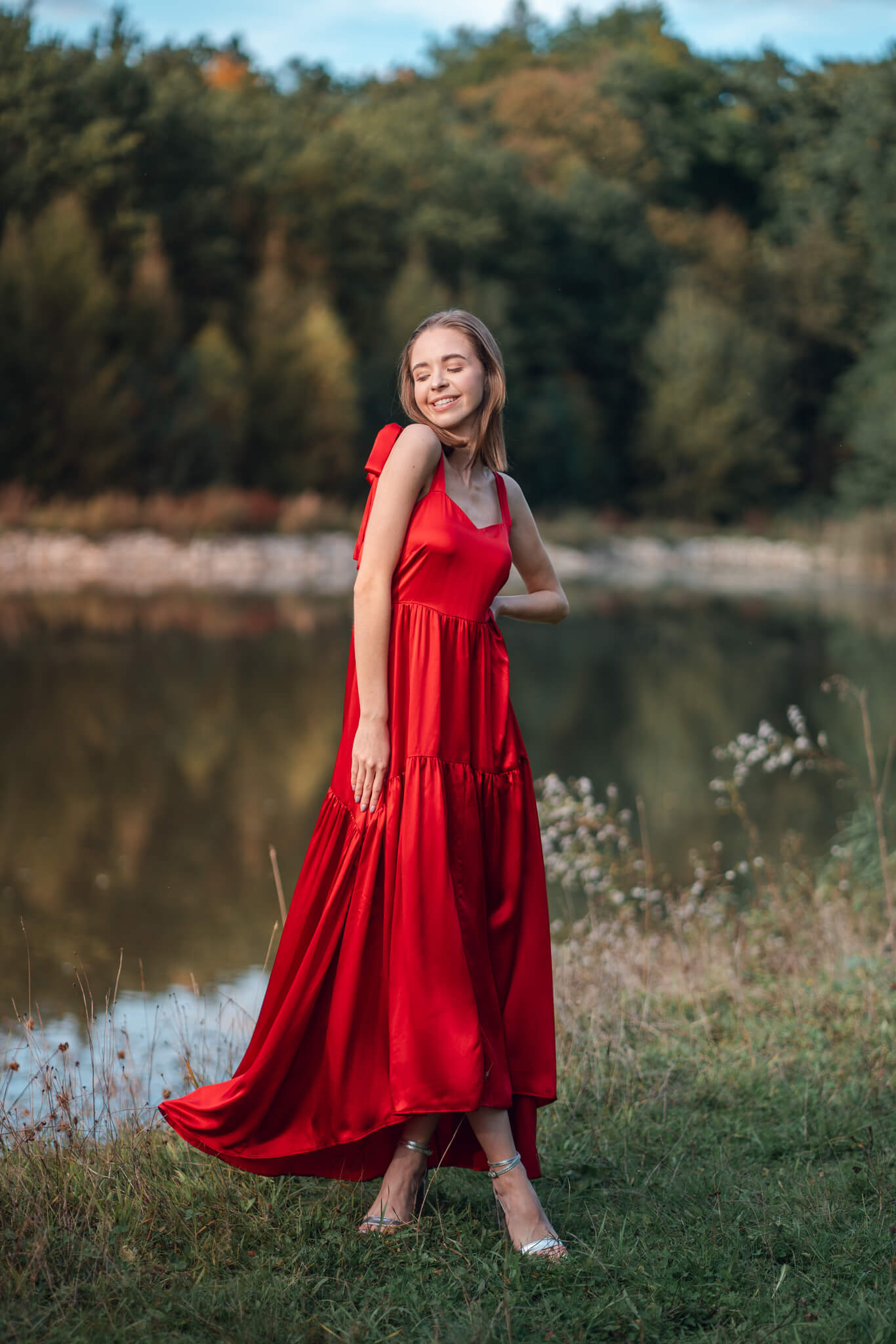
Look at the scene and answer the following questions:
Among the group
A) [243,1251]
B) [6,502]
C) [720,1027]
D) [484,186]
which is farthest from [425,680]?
[484,186]

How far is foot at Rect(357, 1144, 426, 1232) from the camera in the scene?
8.20 ft

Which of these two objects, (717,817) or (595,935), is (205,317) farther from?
(595,935)

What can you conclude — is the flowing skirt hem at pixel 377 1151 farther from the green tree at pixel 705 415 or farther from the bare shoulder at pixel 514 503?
the green tree at pixel 705 415

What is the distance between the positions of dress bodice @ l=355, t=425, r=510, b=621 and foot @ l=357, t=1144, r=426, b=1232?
1.01 metres

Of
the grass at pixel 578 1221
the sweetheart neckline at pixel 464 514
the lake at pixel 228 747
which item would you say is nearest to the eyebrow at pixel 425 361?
the sweetheart neckline at pixel 464 514

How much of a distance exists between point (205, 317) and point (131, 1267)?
109ft

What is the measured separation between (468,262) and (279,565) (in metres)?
17.5

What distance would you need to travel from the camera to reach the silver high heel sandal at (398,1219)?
8.17 ft

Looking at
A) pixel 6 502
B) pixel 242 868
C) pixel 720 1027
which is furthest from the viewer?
pixel 6 502

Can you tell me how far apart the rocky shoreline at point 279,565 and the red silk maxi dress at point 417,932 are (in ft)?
54.1

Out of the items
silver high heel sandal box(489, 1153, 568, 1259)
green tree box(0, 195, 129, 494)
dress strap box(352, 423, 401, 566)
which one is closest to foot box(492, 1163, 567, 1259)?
silver high heel sandal box(489, 1153, 568, 1259)

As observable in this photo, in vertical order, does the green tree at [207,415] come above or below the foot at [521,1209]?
above

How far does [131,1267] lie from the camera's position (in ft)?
7.48

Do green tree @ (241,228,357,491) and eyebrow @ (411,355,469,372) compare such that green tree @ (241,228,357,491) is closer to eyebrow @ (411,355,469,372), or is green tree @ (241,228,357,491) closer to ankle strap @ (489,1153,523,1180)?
eyebrow @ (411,355,469,372)
